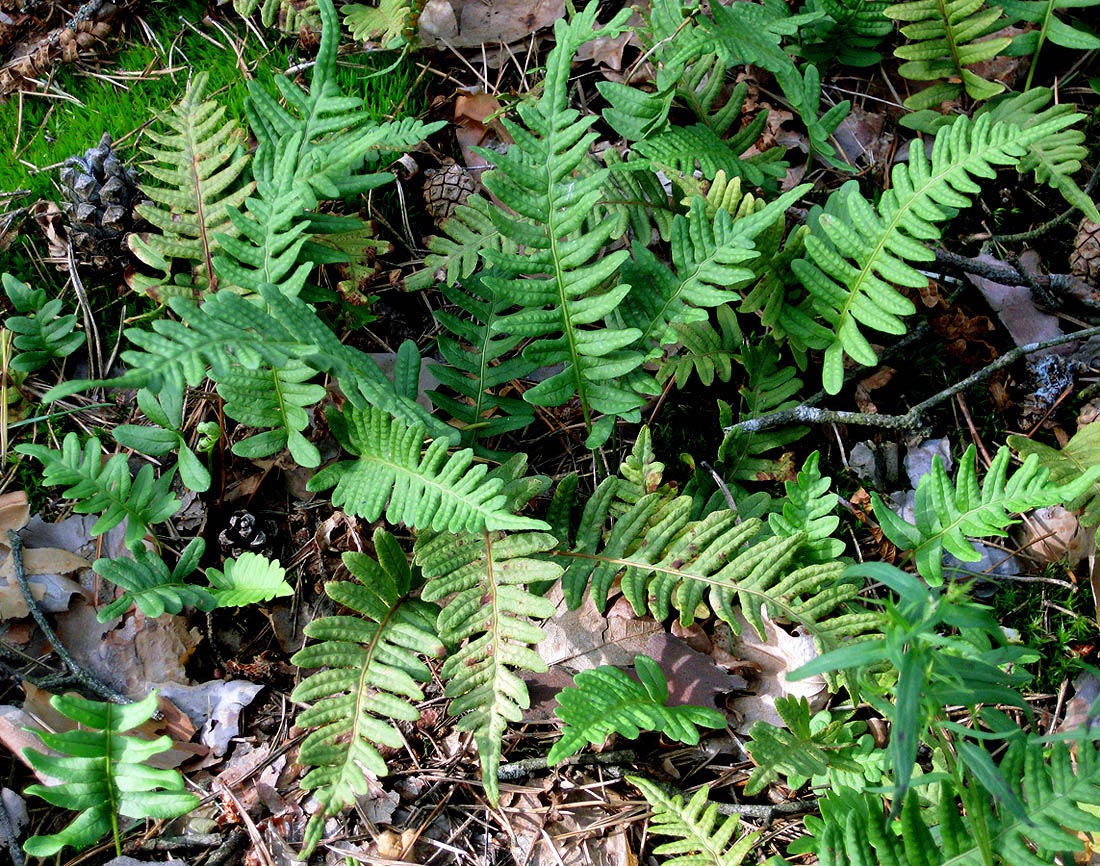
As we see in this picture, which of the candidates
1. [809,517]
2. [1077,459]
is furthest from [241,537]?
[1077,459]

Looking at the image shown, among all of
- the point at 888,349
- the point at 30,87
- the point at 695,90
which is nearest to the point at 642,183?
the point at 695,90

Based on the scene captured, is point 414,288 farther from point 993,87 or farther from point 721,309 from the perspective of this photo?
point 993,87

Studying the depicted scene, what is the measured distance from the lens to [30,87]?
135 inches

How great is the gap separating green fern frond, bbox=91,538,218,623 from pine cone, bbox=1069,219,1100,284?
2908 millimetres

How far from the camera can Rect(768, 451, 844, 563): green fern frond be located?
2.46 m

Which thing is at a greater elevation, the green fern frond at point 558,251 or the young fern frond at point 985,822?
the green fern frond at point 558,251

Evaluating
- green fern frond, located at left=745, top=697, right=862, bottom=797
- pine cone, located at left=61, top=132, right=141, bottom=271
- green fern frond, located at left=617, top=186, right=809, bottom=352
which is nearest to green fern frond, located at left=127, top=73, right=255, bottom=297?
pine cone, located at left=61, top=132, right=141, bottom=271

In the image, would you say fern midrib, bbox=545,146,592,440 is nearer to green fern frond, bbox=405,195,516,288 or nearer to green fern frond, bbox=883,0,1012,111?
green fern frond, bbox=405,195,516,288

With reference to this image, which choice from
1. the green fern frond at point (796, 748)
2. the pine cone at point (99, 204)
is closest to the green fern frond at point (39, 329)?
the pine cone at point (99, 204)

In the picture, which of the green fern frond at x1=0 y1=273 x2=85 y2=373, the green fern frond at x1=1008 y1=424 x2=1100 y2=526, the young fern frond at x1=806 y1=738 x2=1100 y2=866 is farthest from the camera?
the green fern frond at x1=0 y1=273 x2=85 y2=373

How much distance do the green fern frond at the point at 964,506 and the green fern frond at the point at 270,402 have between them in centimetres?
158

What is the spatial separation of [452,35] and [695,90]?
3.41 feet

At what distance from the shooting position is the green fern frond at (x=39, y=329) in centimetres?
269

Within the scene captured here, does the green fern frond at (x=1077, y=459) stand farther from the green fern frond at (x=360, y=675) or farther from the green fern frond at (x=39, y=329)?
the green fern frond at (x=39, y=329)
